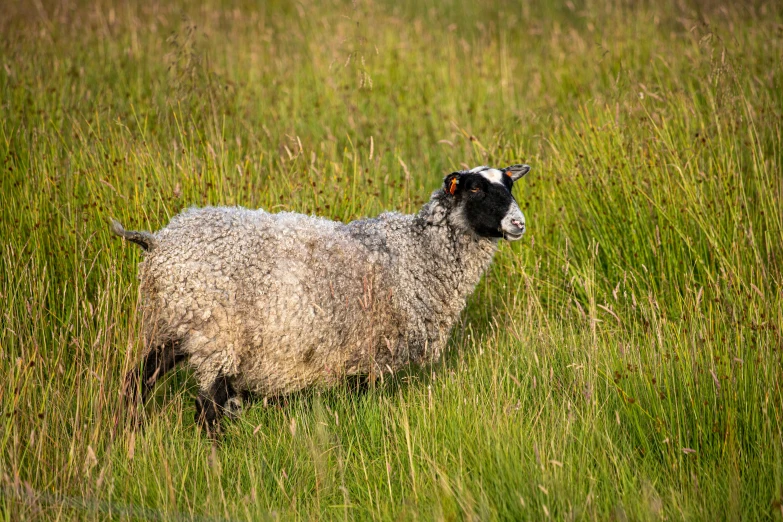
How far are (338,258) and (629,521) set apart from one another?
7.06 ft

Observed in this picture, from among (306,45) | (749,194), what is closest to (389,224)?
(749,194)

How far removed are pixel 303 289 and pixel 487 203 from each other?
1.26 meters

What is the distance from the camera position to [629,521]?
2816mm

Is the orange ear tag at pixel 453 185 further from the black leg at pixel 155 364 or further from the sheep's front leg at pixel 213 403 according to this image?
the black leg at pixel 155 364

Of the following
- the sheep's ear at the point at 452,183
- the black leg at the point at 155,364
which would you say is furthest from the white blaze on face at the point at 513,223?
the black leg at the point at 155,364

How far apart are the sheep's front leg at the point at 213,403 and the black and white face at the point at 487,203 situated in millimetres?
1767

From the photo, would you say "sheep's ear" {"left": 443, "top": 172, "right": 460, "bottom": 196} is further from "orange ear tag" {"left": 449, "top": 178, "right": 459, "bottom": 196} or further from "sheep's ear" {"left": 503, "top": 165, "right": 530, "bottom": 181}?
"sheep's ear" {"left": 503, "top": 165, "right": 530, "bottom": 181}

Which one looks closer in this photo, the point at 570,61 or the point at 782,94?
the point at 782,94

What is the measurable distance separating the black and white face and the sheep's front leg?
5.80ft

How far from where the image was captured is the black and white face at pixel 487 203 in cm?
444

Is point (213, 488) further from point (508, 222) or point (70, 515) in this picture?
point (508, 222)

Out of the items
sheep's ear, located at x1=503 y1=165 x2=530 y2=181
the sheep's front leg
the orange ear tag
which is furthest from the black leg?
sheep's ear, located at x1=503 y1=165 x2=530 y2=181

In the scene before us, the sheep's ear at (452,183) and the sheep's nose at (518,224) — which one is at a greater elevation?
the sheep's ear at (452,183)

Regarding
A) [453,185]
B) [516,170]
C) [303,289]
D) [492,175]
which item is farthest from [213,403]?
[516,170]
